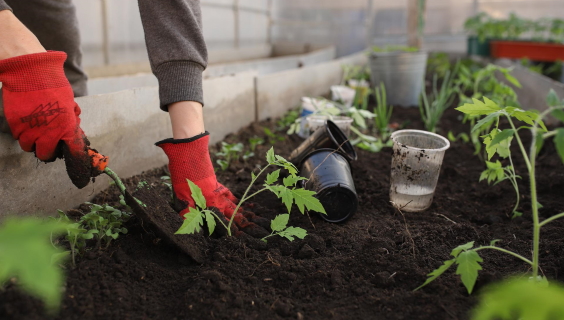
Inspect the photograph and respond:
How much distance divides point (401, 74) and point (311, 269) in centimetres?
290

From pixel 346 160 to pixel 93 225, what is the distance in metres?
1.00

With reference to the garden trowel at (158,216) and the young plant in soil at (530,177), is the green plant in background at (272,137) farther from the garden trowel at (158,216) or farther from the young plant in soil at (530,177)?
the young plant in soil at (530,177)

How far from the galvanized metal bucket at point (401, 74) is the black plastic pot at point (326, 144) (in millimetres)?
2068

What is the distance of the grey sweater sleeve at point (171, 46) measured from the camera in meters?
1.45

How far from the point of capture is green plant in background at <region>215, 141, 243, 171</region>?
6.81ft

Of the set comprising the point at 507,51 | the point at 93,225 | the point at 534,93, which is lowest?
the point at 93,225

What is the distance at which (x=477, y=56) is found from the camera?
6105mm

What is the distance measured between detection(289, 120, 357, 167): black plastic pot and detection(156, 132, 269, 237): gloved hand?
451 mm

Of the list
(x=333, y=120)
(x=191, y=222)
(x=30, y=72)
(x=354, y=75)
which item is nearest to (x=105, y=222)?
(x=191, y=222)

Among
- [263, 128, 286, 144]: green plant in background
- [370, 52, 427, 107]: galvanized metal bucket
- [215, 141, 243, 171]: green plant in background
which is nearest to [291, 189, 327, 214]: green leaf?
[215, 141, 243, 171]: green plant in background

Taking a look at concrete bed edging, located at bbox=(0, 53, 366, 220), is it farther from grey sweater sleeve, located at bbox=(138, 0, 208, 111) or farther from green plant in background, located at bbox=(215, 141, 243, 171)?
grey sweater sleeve, located at bbox=(138, 0, 208, 111)

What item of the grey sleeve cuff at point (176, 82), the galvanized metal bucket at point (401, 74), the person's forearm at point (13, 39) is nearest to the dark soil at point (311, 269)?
the grey sleeve cuff at point (176, 82)

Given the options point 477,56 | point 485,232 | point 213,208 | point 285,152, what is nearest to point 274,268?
point 213,208

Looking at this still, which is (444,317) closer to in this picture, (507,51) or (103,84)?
(103,84)
